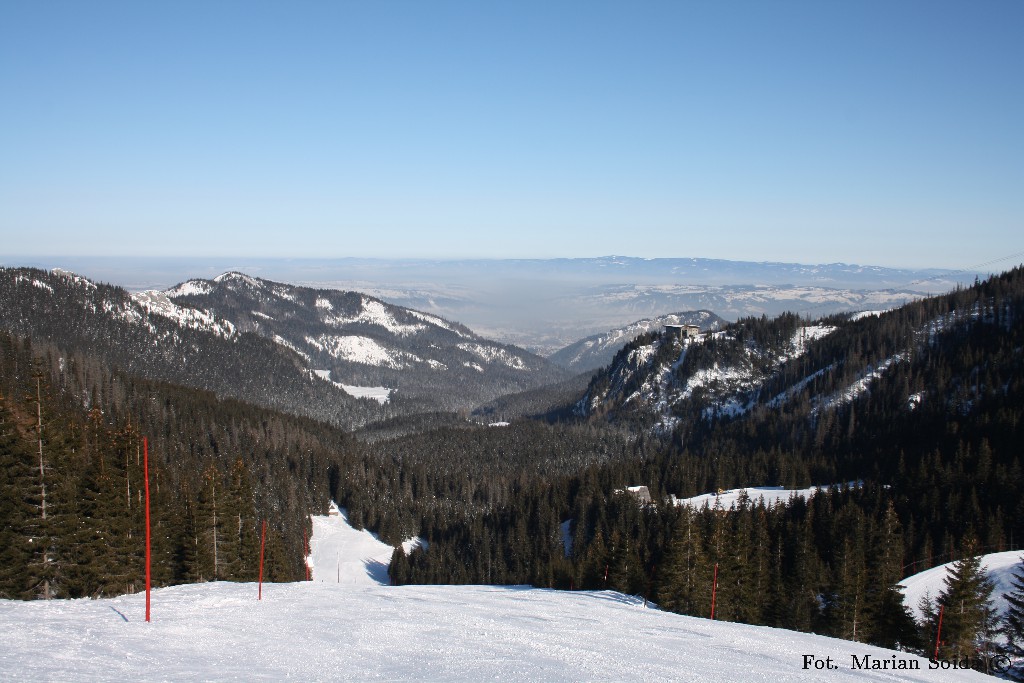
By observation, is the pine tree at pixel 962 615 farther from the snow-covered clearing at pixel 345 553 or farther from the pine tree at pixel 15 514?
the snow-covered clearing at pixel 345 553

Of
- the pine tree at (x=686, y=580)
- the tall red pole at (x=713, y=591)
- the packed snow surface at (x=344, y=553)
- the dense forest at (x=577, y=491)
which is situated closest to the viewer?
the dense forest at (x=577, y=491)

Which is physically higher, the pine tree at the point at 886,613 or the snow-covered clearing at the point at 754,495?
the pine tree at the point at 886,613

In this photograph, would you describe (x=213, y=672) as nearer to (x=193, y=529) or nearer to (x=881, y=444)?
(x=193, y=529)

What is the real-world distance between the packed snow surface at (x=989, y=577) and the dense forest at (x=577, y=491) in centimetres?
302

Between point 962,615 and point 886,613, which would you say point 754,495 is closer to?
point 886,613

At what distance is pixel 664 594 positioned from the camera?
182 feet

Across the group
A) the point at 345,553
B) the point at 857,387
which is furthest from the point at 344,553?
the point at 857,387

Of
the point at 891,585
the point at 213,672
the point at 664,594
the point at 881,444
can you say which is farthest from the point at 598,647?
the point at 881,444

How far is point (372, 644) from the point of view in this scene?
2778cm

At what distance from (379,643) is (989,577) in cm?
6273

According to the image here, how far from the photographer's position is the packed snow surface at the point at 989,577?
61147 mm

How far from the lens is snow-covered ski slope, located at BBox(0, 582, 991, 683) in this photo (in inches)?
884

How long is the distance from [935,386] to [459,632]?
171 metres

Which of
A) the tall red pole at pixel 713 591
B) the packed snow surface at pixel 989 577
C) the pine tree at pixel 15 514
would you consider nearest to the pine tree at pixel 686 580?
the tall red pole at pixel 713 591
